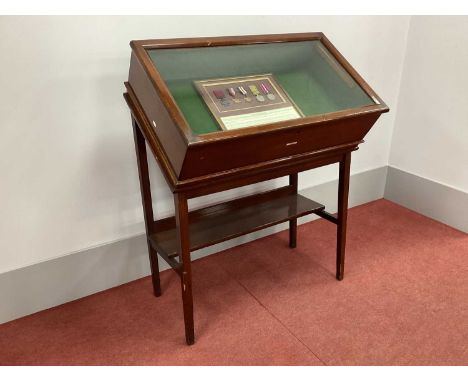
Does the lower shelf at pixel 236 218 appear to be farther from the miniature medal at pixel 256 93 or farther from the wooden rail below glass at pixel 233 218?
the miniature medal at pixel 256 93

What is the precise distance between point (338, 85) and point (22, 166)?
157cm

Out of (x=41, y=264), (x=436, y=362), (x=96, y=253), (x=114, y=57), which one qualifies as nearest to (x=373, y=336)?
(x=436, y=362)

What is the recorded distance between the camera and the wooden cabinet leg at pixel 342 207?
2.18m

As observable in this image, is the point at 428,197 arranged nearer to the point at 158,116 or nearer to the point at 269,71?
the point at 269,71

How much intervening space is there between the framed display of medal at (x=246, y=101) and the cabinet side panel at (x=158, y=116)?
21 cm

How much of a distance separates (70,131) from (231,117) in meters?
0.89

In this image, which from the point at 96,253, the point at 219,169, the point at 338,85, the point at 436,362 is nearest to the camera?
the point at 219,169

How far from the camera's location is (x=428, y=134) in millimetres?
3148

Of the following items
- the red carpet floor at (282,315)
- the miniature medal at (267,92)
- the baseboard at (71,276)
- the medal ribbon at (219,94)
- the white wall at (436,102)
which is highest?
the medal ribbon at (219,94)

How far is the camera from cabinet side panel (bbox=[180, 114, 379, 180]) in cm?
158

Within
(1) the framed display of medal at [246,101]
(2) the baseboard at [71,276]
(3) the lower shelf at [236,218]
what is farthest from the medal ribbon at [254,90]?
(2) the baseboard at [71,276]

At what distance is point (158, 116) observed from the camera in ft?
5.48

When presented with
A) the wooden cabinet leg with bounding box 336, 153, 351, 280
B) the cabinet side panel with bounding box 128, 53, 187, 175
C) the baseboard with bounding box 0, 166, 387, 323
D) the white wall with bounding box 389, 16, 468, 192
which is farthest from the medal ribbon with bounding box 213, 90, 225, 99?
the white wall with bounding box 389, 16, 468, 192

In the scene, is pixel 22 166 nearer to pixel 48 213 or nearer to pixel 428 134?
pixel 48 213
